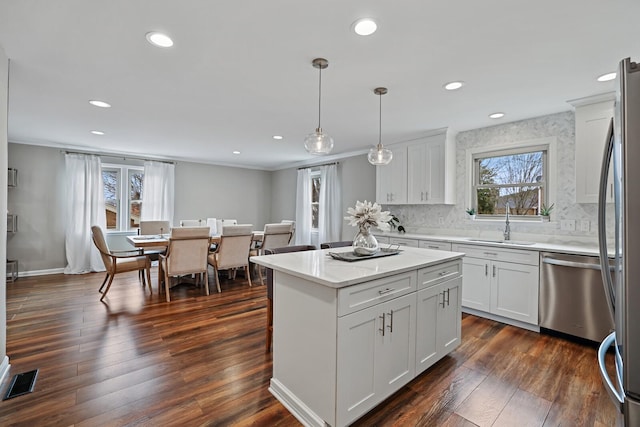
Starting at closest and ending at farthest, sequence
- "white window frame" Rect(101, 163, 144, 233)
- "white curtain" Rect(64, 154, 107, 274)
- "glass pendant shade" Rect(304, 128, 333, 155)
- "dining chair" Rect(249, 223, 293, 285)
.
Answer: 1. "glass pendant shade" Rect(304, 128, 333, 155)
2. "dining chair" Rect(249, 223, 293, 285)
3. "white curtain" Rect(64, 154, 107, 274)
4. "white window frame" Rect(101, 163, 144, 233)

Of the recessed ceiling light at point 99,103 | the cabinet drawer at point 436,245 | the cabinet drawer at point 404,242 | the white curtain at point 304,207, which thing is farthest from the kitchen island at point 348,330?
the white curtain at point 304,207

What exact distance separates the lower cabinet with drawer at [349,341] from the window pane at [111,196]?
5.73 meters

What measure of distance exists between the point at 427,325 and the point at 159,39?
9.01 feet

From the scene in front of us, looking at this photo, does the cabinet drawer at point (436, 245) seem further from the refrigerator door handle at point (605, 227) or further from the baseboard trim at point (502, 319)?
the refrigerator door handle at point (605, 227)

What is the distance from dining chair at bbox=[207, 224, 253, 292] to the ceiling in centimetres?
162

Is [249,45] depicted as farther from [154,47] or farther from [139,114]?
[139,114]

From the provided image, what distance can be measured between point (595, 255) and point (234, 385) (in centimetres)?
325

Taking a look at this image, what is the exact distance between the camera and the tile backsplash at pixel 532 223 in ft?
10.6

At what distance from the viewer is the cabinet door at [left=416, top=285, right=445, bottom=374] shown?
2.11 metres

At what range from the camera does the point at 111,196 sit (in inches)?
239

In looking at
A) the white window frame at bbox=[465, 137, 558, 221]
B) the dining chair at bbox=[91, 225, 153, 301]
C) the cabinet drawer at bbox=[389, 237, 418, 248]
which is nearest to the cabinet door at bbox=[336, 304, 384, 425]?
the cabinet drawer at bbox=[389, 237, 418, 248]

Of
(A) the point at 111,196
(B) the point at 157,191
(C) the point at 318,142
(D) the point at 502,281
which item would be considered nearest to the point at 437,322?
(D) the point at 502,281

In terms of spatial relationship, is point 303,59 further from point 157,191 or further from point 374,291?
point 157,191

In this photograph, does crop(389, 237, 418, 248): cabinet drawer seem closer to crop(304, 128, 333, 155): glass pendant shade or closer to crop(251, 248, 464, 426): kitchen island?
crop(251, 248, 464, 426): kitchen island
